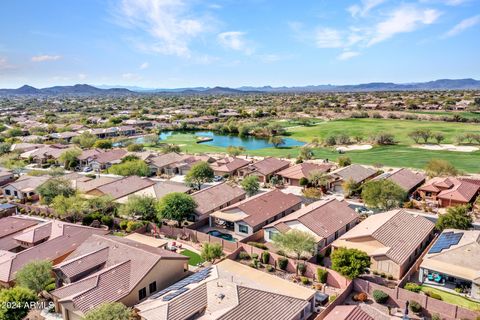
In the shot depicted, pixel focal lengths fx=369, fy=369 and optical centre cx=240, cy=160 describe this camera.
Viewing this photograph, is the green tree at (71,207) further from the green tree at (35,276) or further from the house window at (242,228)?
the house window at (242,228)

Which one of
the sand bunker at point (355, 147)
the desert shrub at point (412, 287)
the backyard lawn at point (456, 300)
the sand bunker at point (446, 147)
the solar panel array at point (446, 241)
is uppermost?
the solar panel array at point (446, 241)

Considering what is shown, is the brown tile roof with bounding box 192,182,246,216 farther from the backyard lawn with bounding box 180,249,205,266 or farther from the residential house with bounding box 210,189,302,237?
the backyard lawn with bounding box 180,249,205,266

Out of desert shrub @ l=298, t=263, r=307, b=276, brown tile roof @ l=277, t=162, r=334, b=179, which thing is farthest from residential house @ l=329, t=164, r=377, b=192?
desert shrub @ l=298, t=263, r=307, b=276

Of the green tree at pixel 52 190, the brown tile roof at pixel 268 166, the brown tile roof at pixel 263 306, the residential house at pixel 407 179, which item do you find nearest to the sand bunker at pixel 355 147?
the brown tile roof at pixel 268 166

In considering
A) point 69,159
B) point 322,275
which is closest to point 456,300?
point 322,275

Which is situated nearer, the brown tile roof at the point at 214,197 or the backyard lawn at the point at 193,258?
the backyard lawn at the point at 193,258

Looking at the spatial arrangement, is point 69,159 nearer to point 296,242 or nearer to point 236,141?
point 236,141
